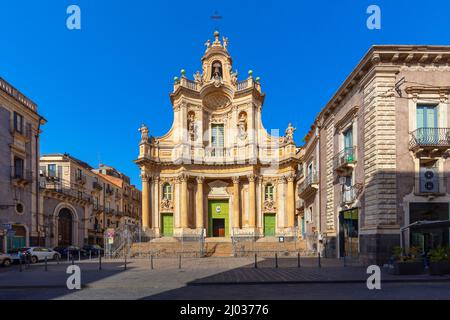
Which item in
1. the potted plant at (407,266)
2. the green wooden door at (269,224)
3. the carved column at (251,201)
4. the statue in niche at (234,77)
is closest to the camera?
the potted plant at (407,266)

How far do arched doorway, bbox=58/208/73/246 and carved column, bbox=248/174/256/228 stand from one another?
69.1ft

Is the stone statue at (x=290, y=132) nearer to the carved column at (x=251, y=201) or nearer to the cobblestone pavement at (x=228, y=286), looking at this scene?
the carved column at (x=251, y=201)

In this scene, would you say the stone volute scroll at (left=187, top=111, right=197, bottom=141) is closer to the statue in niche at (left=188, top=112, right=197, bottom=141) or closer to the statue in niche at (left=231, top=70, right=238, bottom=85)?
the statue in niche at (left=188, top=112, right=197, bottom=141)

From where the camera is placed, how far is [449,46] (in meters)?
19.5

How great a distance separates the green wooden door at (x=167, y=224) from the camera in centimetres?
4103

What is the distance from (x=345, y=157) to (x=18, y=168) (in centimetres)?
2689

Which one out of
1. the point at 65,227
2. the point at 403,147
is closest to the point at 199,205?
the point at 65,227

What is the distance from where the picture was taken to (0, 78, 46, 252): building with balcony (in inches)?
1187

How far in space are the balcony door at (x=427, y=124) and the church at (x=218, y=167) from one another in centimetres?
2084

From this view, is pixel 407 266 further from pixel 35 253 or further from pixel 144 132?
pixel 144 132

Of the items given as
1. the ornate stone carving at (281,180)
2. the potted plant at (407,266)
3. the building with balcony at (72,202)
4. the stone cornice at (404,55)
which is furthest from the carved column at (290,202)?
the potted plant at (407,266)

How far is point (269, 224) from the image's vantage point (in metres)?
41.8

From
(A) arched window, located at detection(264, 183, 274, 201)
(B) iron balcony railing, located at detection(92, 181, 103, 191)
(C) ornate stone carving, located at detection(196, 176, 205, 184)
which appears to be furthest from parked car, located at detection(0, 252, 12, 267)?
(B) iron balcony railing, located at detection(92, 181, 103, 191)
